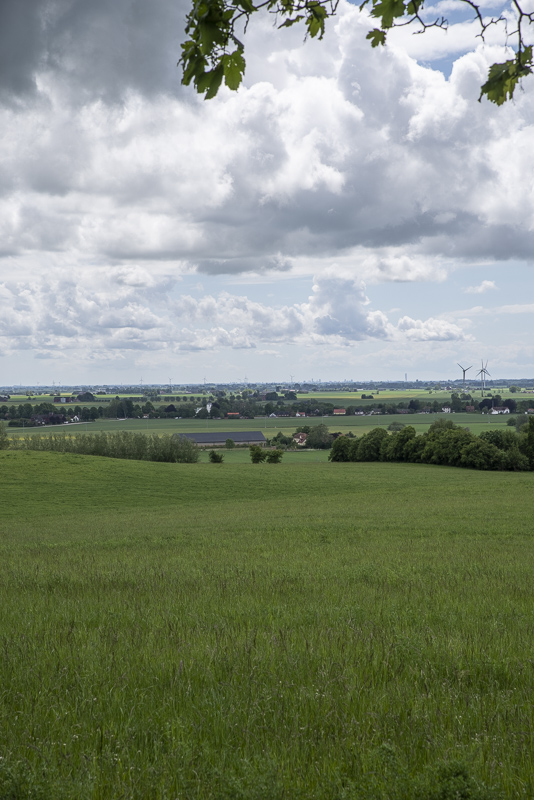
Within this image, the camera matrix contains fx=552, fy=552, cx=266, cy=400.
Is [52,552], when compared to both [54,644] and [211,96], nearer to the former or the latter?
[54,644]

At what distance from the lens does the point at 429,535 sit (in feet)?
57.7

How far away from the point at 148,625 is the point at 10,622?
1.76 m

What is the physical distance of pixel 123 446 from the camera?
9219cm

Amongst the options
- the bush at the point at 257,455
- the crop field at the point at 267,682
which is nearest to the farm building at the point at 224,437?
the bush at the point at 257,455

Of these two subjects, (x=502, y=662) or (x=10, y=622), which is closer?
(x=502, y=662)

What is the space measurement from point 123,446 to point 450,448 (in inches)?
2045

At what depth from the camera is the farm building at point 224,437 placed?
13706 centimetres

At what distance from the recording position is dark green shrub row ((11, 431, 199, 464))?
90000 mm

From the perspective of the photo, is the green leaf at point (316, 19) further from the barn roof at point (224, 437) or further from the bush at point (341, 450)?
the barn roof at point (224, 437)

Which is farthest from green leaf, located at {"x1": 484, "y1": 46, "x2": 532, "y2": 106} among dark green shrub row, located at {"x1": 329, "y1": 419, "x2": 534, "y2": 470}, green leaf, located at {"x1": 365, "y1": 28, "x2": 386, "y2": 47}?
dark green shrub row, located at {"x1": 329, "y1": 419, "x2": 534, "y2": 470}

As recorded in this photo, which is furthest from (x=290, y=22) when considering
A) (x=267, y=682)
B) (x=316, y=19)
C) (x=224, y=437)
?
(x=224, y=437)

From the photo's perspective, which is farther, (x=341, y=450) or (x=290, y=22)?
(x=341, y=450)

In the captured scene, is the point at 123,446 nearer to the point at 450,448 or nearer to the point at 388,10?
the point at 450,448

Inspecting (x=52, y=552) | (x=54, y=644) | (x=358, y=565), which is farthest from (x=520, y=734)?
(x=52, y=552)
